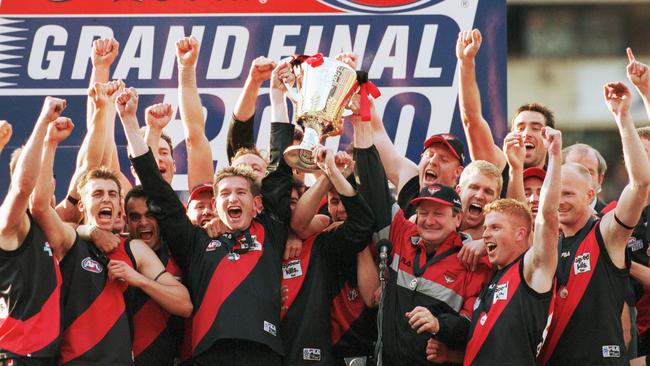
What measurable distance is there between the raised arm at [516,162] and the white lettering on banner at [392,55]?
188 cm

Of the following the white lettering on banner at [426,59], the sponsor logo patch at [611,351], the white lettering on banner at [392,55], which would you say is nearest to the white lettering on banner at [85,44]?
the white lettering on banner at [392,55]

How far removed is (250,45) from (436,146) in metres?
2.08

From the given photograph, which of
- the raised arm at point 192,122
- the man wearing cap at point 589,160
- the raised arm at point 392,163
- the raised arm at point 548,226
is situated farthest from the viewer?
the raised arm at point 192,122

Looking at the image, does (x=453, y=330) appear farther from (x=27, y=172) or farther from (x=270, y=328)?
(x=27, y=172)

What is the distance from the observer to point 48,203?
7.12 m

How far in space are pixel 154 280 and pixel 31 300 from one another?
25.6 inches

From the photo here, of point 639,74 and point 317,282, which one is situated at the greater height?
point 639,74

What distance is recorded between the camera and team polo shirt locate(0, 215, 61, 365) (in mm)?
6988

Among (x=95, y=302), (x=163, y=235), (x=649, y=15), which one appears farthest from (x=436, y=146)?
(x=649, y=15)

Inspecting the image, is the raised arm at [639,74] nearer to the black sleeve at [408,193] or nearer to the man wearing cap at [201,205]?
the black sleeve at [408,193]

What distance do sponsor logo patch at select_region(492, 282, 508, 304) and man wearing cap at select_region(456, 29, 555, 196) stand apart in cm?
117

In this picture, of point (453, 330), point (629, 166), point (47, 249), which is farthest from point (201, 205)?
point (629, 166)

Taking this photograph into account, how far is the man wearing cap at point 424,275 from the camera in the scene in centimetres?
719

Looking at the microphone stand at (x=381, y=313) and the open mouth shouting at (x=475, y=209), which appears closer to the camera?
the microphone stand at (x=381, y=313)
